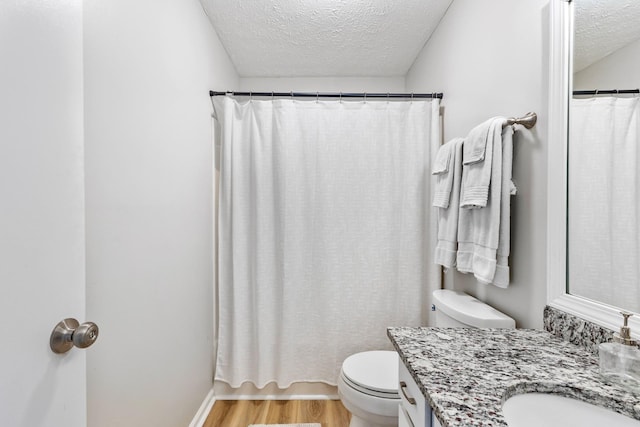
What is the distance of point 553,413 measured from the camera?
661 mm

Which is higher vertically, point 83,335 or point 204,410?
point 83,335

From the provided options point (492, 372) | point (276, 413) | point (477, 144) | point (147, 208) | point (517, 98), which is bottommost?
point (276, 413)

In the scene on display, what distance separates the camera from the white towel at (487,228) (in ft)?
3.87

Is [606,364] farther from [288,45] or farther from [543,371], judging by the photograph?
[288,45]

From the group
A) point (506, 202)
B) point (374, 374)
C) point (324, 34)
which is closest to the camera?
point (506, 202)

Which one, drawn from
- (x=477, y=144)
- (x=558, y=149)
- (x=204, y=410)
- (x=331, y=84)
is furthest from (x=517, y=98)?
(x=204, y=410)

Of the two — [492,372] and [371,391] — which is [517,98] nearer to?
[492,372]

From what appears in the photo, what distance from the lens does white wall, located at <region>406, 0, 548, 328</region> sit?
1.07 m

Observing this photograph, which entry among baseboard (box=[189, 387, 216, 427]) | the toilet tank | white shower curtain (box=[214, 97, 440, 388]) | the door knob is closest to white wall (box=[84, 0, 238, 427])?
baseboard (box=[189, 387, 216, 427])

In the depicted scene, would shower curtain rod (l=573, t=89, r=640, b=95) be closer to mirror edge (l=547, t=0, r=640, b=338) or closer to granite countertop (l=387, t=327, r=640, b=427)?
mirror edge (l=547, t=0, r=640, b=338)

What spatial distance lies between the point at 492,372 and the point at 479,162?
847mm

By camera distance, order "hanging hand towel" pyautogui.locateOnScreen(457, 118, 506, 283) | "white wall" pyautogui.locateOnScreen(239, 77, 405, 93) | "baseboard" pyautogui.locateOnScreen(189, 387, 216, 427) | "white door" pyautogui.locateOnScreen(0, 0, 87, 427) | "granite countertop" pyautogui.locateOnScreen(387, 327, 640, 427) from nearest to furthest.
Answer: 1. "white door" pyautogui.locateOnScreen(0, 0, 87, 427)
2. "granite countertop" pyautogui.locateOnScreen(387, 327, 640, 427)
3. "hanging hand towel" pyautogui.locateOnScreen(457, 118, 506, 283)
4. "baseboard" pyautogui.locateOnScreen(189, 387, 216, 427)
5. "white wall" pyautogui.locateOnScreen(239, 77, 405, 93)

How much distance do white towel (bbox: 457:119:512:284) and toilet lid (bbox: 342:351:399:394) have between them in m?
0.62

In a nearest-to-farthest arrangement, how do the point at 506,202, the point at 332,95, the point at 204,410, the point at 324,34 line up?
the point at 506,202 → the point at 204,410 → the point at 332,95 → the point at 324,34
